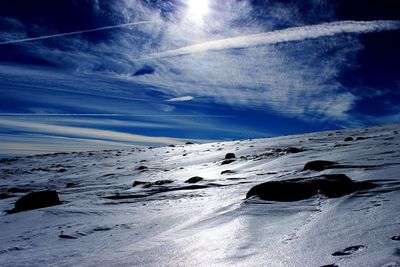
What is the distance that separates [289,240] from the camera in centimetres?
288

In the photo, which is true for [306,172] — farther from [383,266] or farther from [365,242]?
[383,266]

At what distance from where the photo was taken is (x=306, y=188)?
181 inches

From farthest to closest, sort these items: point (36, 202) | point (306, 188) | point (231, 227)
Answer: point (36, 202) < point (306, 188) < point (231, 227)

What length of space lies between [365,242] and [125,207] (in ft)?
13.0

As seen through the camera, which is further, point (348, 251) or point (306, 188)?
point (306, 188)

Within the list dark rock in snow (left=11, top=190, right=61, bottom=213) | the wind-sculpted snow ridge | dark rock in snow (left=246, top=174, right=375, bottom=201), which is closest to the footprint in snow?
the wind-sculpted snow ridge

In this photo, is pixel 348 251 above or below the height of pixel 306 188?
below

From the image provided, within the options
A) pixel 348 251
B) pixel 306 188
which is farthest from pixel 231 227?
pixel 306 188

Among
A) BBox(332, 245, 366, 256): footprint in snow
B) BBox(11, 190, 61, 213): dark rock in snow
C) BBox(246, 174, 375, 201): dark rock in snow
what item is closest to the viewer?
BBox(332, 245, 366, 256): footprint in snow

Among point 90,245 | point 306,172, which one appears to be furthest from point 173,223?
point 306,172

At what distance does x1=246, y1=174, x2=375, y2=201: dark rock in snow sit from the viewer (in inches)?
176

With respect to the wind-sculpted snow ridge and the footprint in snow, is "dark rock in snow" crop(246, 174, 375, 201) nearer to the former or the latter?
the wind-sculpted snow ridge

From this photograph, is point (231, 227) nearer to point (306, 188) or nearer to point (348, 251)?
point (348, 251)

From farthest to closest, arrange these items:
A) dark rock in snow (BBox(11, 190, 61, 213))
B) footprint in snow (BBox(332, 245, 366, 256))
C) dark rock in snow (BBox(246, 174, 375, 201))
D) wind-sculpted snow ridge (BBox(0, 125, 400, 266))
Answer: dark rock in snow (BBox(11, 190, 61, 213))
dark rock in snow (BBox(246, 174, 375, 201))
wind-sculpted snow ridge (BBox(0, 125, 400, 266))
footprint in snow (BBox(332, 245, 366, 256))
